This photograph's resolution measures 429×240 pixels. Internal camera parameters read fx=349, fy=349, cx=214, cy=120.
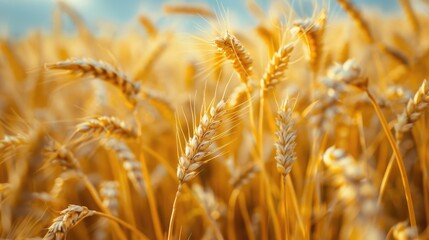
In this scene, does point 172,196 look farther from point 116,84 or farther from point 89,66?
point 89,66

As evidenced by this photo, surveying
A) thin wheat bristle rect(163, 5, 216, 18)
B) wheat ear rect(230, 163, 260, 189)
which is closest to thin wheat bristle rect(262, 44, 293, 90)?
wheat ear rect(230, 163, 260, 189)

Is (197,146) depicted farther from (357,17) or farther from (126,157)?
(357,17)

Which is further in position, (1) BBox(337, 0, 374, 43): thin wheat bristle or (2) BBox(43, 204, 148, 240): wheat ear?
(1) BBox(337, 0, 374, 43): thin wheat bristle

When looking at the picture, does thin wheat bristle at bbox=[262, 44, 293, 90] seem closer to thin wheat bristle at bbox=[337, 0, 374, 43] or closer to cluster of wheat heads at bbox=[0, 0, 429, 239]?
cluster of wheat heads at bbox=[0, 0, 429, 239]

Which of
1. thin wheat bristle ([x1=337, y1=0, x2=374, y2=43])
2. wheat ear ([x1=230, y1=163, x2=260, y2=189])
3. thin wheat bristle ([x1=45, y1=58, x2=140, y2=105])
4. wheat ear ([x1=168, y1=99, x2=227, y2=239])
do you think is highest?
thin wheat bristle ([x1=337, y1=0, x2=374, y2=43])

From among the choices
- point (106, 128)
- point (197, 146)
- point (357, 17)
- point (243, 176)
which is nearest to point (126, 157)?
point (106, 128)

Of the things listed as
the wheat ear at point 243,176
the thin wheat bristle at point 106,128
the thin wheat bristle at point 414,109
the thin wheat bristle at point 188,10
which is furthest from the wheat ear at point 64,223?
the thin wheat bristle at point 188,10

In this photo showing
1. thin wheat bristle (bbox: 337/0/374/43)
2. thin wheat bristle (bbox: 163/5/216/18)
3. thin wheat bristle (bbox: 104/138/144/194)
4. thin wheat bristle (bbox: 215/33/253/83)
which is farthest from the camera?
thin wheat bristle (bbox: 163/5/216/18)
